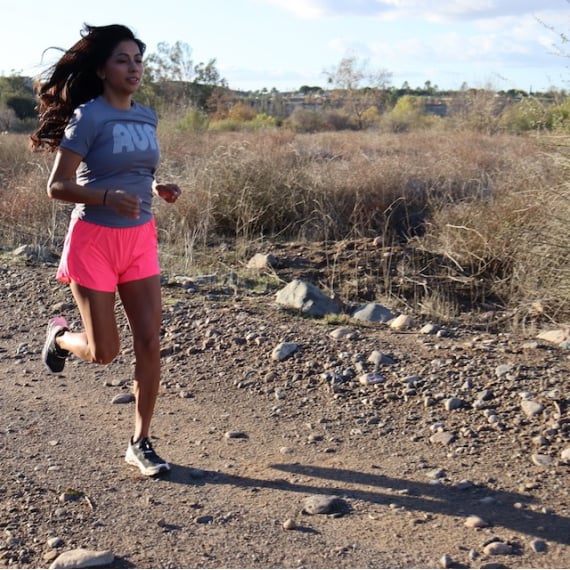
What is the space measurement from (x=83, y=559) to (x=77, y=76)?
2199 mm

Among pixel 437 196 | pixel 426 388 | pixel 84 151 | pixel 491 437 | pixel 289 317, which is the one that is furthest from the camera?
pixel 437 196

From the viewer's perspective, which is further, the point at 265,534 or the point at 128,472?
the point at 128,472

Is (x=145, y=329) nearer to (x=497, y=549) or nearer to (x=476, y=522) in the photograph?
(x=476, y=522)

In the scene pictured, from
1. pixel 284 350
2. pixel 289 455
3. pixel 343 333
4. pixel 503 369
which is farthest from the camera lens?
pixel 343 333

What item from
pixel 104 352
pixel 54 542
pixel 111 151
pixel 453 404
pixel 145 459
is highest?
pixel 111 151

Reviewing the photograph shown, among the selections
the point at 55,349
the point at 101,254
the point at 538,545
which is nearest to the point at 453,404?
the point at 538,545

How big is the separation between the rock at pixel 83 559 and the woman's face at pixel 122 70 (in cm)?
203

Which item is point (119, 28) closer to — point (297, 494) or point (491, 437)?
point (297, 494)

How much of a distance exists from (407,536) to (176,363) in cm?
266

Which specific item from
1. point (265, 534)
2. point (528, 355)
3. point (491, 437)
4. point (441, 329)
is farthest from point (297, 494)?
point (441, 329)

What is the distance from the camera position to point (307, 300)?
6.98 m

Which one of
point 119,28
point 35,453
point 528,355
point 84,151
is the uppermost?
point 119,28

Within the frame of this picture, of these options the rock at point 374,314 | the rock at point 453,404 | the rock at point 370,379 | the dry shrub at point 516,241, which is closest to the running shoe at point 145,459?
the rock at point 370,379

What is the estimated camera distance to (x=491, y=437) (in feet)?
14.7
